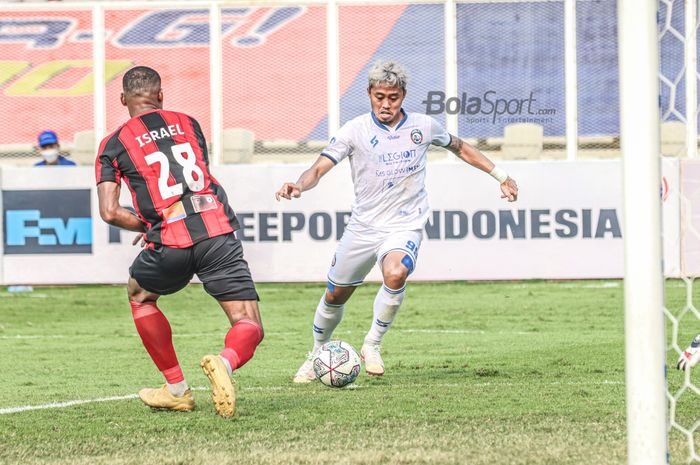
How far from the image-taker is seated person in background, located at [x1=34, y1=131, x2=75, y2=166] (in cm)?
1577

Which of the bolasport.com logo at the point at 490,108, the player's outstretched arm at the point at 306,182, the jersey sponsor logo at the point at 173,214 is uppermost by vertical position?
the bolasport.com logo at the point at 490,108

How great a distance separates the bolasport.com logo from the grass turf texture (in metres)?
2.74

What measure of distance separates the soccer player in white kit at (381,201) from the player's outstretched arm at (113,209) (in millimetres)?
1854

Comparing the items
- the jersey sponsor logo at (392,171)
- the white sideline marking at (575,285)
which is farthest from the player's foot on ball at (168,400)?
the white sideline marking at (575,285)

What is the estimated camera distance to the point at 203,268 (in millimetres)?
6508

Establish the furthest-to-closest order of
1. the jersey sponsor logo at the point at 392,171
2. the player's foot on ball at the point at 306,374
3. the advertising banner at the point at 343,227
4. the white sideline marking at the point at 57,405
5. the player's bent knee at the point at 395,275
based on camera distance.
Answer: the advertising banner at the point at 343,227 < the jersey sponsor logo at the point at 392,171 < the player's foot on ball at the point at 306,374 < the player's bent knee at the point at 395,275 < the white sideline marking at the point at 57,405

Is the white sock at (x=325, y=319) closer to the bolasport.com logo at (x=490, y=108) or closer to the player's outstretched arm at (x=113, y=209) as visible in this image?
the player's outstretched arm at (x=113, y=209)

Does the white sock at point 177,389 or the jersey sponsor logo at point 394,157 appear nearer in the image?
the white sock at point 177,389

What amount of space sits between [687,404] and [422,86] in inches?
386

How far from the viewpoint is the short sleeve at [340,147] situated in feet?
26.0

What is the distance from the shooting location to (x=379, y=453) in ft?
16.9

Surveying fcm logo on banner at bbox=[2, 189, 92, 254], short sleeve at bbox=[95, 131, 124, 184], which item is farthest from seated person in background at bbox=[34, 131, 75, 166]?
short sleeve at bbox=[95, 131, 124, 184]

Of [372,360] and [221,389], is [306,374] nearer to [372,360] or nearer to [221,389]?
[372,360]

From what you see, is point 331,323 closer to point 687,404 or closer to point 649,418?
point 687,404
